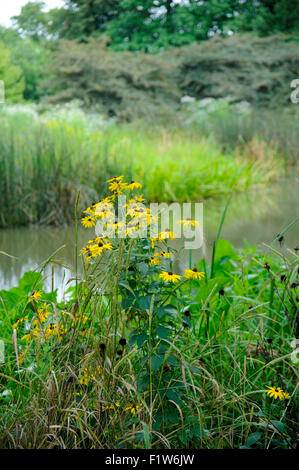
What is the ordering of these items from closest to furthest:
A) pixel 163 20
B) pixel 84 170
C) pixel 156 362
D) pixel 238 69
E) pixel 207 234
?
1. pixel 156 362
2. pixel 207 234
3. pixel 84 170
4. pixel 238 69
5. pixel 163 20

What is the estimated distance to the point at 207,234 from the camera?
4684 millimetres

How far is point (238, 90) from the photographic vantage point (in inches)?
740

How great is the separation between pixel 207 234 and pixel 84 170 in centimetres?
205

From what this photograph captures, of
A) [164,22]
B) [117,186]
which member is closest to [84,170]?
[117,186]

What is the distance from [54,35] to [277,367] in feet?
70.2

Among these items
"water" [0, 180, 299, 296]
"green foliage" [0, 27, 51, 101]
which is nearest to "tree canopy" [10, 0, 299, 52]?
"green foliage" [0, 27, 51, 101]

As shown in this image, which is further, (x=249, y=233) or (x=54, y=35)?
(x=54, y=35)

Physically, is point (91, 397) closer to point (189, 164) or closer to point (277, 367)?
point (277, 367)

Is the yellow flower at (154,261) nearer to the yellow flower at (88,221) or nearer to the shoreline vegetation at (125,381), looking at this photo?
the shoreline vegetation at (125,381)

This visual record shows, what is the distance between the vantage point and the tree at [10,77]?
2323 centimetres

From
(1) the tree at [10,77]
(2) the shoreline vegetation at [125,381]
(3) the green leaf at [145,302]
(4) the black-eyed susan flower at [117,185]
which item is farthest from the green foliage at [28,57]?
(3) the green leaf at [145,302]

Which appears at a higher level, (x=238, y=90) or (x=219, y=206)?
(x=238, y=90)

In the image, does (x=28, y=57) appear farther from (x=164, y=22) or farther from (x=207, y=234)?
(x=207, y=234)
